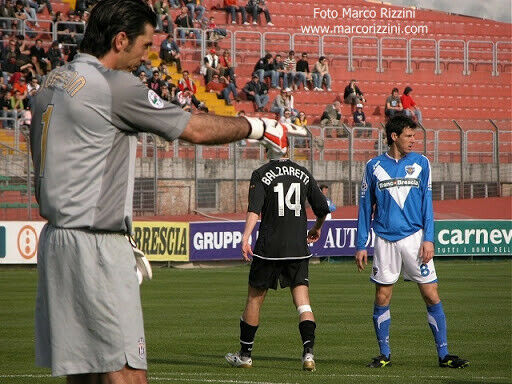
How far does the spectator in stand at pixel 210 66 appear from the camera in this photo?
122 feet

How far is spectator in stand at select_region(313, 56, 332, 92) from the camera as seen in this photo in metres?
39.2

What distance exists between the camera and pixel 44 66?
32.5m

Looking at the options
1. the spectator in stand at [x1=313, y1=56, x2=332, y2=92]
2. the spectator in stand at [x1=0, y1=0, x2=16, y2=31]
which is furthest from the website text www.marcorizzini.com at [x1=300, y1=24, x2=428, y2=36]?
the spectator in stand at [x1=0, y1=0, x2=16, y2=31]

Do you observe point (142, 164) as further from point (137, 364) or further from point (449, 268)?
point (137, 364)

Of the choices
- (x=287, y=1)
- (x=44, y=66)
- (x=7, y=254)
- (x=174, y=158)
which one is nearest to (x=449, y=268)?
(x=174, y=158)

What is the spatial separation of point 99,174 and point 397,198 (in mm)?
6529

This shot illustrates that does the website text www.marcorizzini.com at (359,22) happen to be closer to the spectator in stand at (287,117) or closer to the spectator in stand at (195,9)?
the spectator in stand at (195,9)

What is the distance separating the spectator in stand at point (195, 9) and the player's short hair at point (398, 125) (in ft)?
92.6

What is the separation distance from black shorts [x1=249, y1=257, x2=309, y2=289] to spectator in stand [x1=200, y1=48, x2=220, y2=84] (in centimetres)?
2582

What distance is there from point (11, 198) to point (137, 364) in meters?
21.9

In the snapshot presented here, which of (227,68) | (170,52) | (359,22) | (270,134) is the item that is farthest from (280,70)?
(270,134)

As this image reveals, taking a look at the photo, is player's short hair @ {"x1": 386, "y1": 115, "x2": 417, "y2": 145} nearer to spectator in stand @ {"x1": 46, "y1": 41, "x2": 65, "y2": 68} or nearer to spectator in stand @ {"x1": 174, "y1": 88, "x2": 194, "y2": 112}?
spectator in stand @ {"x1": 174, "y1": 88, "x2": 194, "y2": 112}

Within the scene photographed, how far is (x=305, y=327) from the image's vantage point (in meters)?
11.3

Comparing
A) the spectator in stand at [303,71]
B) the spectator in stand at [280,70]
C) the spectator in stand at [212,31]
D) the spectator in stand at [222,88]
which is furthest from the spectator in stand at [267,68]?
the spectator in stand at [212,31]
